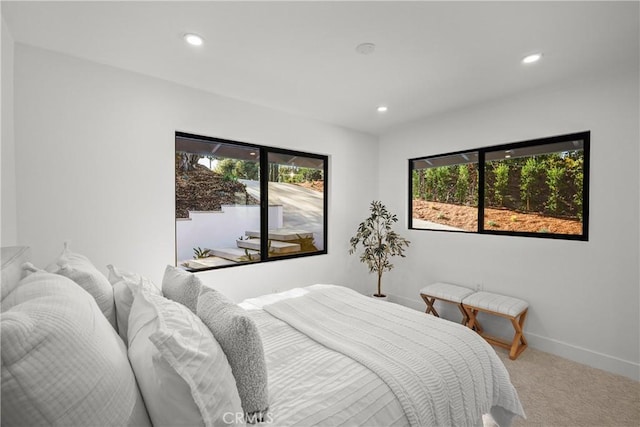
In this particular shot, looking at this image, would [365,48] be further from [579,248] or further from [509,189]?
[579,248]

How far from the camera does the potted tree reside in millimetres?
4012

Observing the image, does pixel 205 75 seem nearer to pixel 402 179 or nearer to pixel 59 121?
pixel 59 121

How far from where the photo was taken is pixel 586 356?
272cm

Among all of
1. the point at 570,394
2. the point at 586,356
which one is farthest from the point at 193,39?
the point at 586,356

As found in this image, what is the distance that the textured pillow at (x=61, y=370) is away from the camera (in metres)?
0.59

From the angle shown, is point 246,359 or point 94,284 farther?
point 94,284

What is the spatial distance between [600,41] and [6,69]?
4.05 meters

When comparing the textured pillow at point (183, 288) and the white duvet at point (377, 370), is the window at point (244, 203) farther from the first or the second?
the textured pillow at point (183, 288)

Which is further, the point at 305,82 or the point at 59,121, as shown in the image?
the point at 305,82

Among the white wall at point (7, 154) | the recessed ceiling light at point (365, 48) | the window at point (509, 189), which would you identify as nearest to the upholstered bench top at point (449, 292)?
the window at point (509, 189)

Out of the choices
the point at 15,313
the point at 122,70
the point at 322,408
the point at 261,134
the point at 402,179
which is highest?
the point at 122,70

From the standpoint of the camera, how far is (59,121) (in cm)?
225

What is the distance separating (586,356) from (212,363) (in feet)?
11.2

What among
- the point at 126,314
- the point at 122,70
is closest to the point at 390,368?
the point at 126,314
